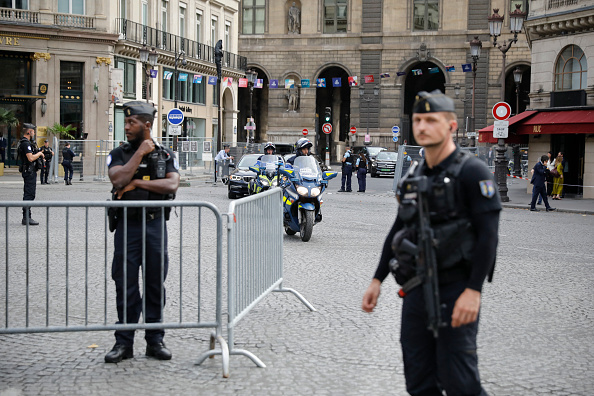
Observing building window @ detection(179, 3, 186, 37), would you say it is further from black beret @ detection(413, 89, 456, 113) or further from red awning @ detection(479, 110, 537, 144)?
black beret @ detection(413, 89, 456, 113)

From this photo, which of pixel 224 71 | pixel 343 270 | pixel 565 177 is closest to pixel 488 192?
pixel 343 270

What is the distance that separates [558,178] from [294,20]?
42307mm

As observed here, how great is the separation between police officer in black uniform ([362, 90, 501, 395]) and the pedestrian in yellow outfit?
25529 mm

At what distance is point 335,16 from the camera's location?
221 feet

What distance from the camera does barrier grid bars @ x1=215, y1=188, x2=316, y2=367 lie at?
6.14m

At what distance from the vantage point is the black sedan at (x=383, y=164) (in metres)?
45.6

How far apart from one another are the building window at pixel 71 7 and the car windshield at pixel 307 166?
2903 centimetres

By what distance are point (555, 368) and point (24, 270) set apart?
12.9ft

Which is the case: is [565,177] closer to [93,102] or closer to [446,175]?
[93,102]

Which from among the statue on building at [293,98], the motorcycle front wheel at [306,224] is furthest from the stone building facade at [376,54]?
the motorcycle front wheel at [306,224]

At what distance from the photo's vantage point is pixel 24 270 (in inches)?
245

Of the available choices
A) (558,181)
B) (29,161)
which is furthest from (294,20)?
(29,161)

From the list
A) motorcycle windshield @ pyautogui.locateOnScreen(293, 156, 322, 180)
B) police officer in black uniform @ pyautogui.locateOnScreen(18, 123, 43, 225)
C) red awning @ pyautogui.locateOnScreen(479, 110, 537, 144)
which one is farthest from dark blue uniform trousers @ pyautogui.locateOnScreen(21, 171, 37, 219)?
red awning @ pyautogui.locateOnScreen(479, 110, 537, 144)

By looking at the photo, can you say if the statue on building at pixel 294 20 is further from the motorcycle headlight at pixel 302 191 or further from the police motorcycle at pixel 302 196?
the motorcycle headlight at pixel 302 191
